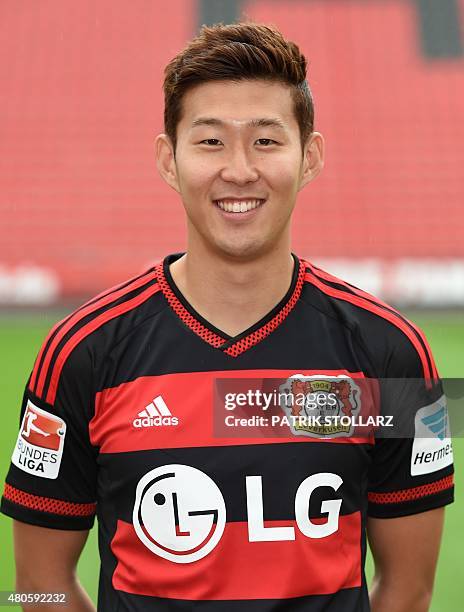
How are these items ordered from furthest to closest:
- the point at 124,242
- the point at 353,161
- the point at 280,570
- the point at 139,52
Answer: the point at 139,52 → the point at 353,161 → the point at 124,242 → the point at 280,570

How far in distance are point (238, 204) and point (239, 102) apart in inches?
9.4

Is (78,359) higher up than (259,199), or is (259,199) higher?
(259,199)

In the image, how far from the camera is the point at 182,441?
2.06 meters

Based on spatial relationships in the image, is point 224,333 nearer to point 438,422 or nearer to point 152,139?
point 438,422

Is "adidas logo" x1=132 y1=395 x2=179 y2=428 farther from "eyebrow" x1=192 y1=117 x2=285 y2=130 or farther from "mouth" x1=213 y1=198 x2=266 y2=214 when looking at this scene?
"eyebrow" x1=192 y1=117 x2=285 y2=130

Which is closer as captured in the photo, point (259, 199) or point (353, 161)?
point (259, 199)

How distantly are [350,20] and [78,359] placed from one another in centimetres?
1614

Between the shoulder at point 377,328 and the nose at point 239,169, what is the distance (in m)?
0.36

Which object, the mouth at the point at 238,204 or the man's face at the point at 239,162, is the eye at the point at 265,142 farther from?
the mouth at the point at 238,204

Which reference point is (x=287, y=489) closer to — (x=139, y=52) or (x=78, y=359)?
(x=78, y=359)

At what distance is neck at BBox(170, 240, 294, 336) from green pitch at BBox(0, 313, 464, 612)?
5.94 ft

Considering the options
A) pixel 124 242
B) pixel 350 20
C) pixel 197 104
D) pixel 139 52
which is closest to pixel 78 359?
pixel 197 104

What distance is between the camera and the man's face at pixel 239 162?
202 cm

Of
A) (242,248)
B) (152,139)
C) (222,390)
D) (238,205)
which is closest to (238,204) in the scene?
(238,205)
